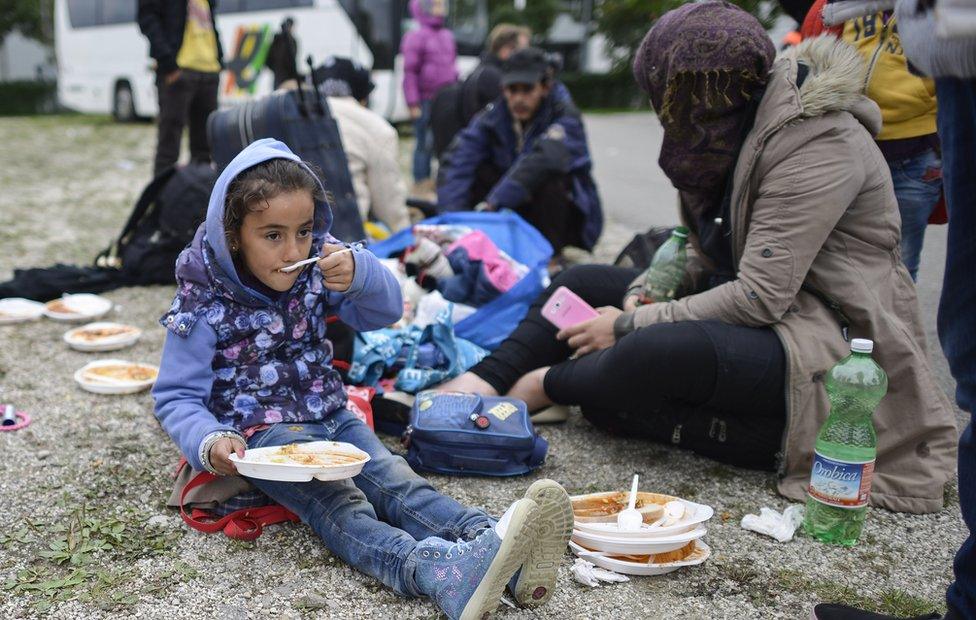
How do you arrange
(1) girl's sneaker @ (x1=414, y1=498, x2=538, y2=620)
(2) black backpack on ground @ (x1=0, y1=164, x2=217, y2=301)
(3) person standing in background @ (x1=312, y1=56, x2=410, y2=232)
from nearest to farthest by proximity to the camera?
(1) girl's sneaker @ (x1=414, y1=498, x2=538, y2=620), (3) person standing in background @ (x1=312, y1=56, x2=410, y2=232), (2) black backpack on ground @ (x1=0, y1=164, x2=217, y2=301)

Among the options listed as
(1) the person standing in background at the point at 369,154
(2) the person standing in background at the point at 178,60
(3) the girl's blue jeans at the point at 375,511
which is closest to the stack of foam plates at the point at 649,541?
(3) the girl's blue jeans at the point at 375,511

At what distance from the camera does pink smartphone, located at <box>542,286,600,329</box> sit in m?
3.14

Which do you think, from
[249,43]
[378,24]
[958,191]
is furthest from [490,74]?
[249,43]

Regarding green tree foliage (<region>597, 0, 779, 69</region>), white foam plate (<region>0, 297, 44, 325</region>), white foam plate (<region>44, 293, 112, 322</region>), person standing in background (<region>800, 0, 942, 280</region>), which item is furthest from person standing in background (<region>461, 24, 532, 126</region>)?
green tree foliage (<region>597, 0, 779, 69</region>)

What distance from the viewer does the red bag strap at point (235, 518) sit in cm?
235

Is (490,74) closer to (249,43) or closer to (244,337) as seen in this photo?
(244,337)

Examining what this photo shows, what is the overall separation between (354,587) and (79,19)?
17.5m

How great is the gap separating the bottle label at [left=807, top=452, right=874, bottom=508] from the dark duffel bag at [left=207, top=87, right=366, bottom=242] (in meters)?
2.41

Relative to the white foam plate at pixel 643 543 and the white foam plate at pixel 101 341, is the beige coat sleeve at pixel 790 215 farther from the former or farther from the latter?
the white foam plate at pixel 101 341

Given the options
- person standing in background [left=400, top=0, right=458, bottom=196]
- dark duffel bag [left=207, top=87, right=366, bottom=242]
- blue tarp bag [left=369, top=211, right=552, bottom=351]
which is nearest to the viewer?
blue tarp bag [left=369, top=211, right=552, bottom=351]

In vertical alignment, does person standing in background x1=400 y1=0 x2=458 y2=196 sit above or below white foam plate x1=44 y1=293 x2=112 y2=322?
above

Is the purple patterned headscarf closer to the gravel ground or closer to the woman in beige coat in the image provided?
the woman in beige coat

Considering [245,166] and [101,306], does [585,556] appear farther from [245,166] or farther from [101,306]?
[101,306]

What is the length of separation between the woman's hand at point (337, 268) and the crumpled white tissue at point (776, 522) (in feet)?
4.26
